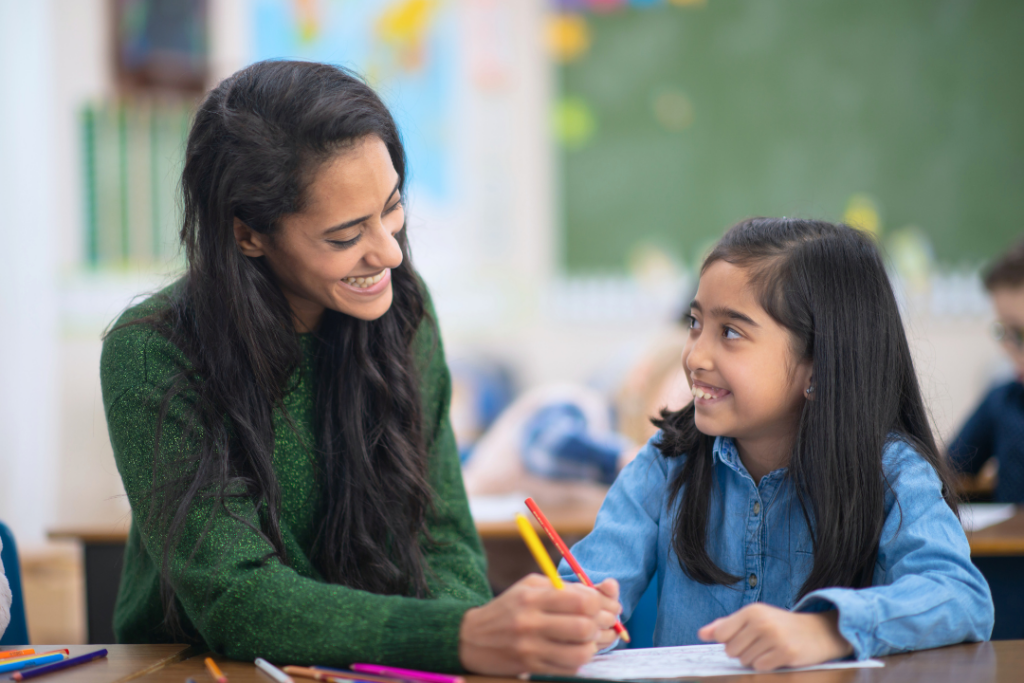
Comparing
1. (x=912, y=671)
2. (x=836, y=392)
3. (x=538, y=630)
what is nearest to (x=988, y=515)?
(x=836, y=392)

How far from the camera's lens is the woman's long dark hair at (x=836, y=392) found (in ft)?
3.29

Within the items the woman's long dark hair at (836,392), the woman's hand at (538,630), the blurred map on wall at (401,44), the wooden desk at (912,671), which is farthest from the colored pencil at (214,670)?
the blurred map on wall at (401,44)

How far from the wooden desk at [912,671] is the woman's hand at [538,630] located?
0.06ft

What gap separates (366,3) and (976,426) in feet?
10.1

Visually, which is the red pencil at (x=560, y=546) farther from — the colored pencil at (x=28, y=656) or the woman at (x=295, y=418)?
the colored pencil at (x=28, y=656)

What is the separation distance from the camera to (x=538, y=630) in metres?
0.81

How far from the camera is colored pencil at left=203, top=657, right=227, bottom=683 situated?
82 centimetres

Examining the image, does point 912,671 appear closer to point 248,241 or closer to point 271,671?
point 271,671

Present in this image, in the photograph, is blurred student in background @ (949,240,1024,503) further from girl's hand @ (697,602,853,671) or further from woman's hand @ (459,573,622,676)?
woman's hand @ (459,573,622,676)

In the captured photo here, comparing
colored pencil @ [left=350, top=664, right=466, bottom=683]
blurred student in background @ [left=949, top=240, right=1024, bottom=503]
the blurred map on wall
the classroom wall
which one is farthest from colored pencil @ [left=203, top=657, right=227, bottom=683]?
the blurred map on wall

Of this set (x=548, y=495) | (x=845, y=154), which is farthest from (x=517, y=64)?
(x=548, y=495)

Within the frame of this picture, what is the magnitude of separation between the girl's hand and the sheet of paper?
1cm

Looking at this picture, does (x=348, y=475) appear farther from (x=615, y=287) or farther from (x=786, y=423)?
(x=615, y=287)

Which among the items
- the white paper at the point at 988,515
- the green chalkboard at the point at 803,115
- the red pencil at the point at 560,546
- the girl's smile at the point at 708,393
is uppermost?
the green chalkboard at the point at 803,115
